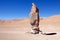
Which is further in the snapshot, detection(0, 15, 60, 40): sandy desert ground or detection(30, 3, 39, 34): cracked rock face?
detection(30, 3, 39, 34): cracked rock face

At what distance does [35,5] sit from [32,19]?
235cm

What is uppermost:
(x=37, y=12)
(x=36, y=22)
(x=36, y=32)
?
(x=37, y=12)

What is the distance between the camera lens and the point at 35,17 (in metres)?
23.2

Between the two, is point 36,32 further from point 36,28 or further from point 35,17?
point 35,17

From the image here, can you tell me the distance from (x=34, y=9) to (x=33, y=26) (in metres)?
2.58

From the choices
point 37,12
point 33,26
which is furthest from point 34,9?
point 33,26

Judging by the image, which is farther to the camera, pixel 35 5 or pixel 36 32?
pixel 35 5

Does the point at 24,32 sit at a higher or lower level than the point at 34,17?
lower

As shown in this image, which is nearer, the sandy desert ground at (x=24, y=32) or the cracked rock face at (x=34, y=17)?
the sandy desert ground at (x=24, y=32)

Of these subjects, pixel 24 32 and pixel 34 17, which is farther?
pixel 24 32

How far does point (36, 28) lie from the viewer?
2269 cm

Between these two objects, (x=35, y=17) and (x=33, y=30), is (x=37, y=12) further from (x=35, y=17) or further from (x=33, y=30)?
(x=33, y=30)

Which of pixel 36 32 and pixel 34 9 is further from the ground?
pixel 34 9

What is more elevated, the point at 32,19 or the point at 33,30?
the point at 32,19
